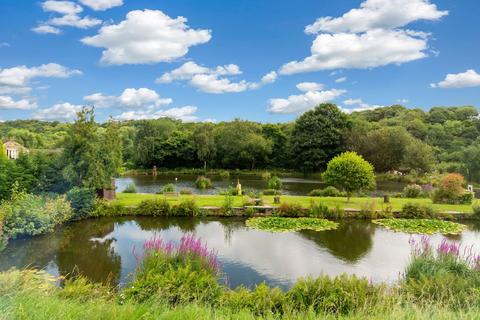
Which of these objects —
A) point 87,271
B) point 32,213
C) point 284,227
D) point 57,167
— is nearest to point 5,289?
point 87,271

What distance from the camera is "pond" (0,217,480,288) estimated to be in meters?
9.35

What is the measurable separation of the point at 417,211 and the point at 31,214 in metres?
15.5

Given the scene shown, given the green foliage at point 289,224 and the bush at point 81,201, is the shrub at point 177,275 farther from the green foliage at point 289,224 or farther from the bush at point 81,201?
the bush at point 81,201

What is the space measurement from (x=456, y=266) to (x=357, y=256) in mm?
4005

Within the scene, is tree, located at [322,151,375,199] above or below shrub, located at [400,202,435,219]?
above

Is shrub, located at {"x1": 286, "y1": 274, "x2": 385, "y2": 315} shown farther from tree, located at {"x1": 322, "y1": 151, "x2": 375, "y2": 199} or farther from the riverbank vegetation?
tree, located at {"x1": 322, "y1": 151, "x2": 375, "y2": 199}

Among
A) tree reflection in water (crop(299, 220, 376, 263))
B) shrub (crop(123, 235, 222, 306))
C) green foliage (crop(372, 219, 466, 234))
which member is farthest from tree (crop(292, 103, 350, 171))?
shrub (crop(123, 235, 222, 306))

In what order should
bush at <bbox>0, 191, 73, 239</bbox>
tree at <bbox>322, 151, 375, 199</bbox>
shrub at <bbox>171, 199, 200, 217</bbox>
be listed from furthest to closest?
tree at <bbox>322, 151, 375, 199</bbox> → shrub at <bbox>171, 199, 200, 217</bbox> → bush at <bbox>0, 191, 73, 239</bbox>

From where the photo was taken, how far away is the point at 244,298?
6020 mm

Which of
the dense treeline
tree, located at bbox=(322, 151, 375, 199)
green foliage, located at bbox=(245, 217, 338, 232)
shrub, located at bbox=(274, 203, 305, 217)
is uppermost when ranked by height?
the dense treeline

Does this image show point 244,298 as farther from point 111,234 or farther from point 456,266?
point 111,234

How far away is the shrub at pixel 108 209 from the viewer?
54.0 ft

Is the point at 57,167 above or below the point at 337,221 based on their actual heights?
above

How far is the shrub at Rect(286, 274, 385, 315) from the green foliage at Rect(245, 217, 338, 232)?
780 cm
